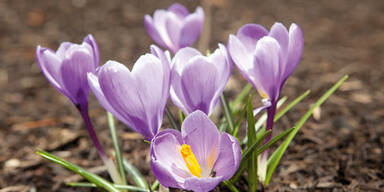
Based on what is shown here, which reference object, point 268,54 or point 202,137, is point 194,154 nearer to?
point 202,137

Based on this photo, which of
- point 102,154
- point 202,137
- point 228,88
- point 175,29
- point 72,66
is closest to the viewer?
point 202,137

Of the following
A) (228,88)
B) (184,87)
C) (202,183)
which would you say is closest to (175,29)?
(184,87)

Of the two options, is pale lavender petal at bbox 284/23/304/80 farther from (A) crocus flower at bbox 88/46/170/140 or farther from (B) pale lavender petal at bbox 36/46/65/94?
(B) pale lavender petal at bbox 36/46/65/94

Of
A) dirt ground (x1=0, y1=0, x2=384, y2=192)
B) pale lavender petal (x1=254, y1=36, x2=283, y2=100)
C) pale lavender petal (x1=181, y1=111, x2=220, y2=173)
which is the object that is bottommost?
dirt ground (x1=0, y1=0, x2=384, y2=192)

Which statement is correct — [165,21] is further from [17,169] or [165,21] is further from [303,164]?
[17,169]

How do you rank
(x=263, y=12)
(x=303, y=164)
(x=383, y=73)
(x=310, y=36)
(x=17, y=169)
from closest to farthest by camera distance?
(x=303, y=164)
(x=17, y=169)
(x=383, y=73)
(x=310, y=36)
(x=263, y=12)

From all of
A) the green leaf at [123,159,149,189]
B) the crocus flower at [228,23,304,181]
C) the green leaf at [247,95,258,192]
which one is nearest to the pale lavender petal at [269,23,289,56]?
the crocus flower at [228,23,304,181]

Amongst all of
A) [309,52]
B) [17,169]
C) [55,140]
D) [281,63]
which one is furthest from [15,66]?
[281,63]

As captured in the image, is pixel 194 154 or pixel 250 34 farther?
pixel 250 34
